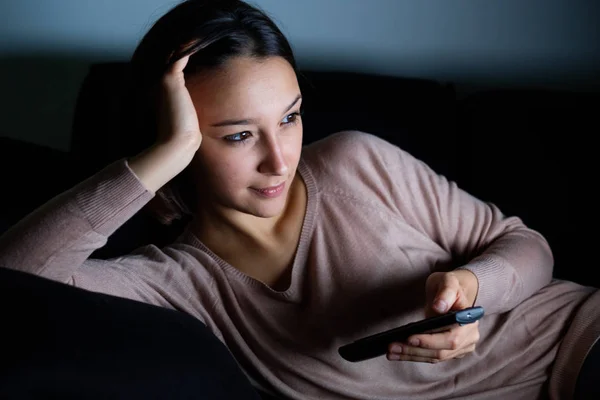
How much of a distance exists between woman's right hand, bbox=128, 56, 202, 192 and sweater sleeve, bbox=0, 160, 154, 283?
0.03m

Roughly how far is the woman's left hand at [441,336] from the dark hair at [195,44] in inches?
18.6

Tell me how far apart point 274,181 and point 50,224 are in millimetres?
356

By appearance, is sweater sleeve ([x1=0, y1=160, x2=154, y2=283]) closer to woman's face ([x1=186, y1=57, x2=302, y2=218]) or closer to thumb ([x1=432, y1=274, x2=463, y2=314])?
woman's face ([x1=186, y1=57, x2=302, y2=218])

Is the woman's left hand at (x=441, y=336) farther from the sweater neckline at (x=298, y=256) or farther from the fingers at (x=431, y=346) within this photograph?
the sweater neckline at (x=298, y=256)

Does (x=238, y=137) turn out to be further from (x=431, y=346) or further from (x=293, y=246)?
(x=431, y=346)

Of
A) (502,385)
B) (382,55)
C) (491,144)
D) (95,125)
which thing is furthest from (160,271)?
(382,55)

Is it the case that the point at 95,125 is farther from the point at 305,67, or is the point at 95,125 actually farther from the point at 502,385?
the point at 502,385

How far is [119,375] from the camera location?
2.65 feet

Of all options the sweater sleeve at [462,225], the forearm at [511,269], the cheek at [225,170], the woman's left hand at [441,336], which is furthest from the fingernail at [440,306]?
the cheek at [225,170]

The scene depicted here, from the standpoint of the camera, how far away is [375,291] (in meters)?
1.26

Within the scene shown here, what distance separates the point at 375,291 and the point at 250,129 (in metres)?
0.37

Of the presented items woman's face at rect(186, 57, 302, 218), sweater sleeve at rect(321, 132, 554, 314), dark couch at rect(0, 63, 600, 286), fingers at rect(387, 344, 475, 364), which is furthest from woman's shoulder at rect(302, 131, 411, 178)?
fingers at rect(387, 344, 475, 364)

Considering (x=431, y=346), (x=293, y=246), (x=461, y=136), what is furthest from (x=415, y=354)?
(x=461, y=136)

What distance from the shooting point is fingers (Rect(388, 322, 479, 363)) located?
3.44ft
